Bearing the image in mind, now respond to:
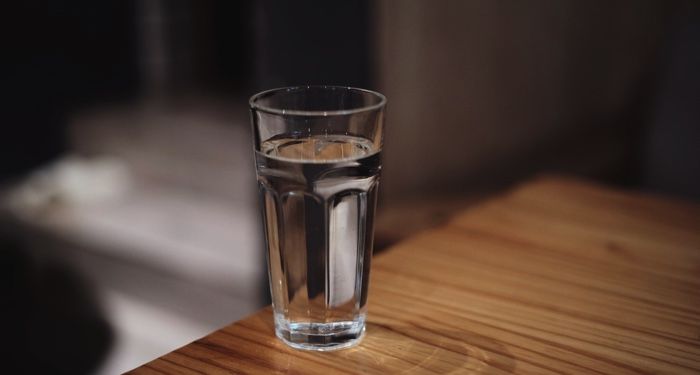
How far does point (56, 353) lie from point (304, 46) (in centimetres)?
100

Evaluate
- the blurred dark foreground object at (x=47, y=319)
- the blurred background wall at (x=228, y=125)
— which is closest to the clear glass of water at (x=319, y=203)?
the blurred background wall at (x=228, y=125)

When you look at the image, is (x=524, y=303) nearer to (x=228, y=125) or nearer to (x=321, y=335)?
(x=321, y=335)

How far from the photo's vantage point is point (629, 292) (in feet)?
2.14

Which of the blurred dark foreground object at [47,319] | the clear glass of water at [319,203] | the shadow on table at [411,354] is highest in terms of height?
the clear glass of water at [319,203]

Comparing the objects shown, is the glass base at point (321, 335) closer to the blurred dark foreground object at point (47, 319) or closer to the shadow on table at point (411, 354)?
the shadow on table at point (411, 354)

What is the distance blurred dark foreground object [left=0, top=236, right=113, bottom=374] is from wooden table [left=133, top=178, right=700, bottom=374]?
4.97 ft

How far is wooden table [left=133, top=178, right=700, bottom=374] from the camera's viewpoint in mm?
536

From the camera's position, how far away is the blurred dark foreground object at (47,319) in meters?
2.05

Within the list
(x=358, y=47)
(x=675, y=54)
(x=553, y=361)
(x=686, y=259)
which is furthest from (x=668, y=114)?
(x=553, y=361)

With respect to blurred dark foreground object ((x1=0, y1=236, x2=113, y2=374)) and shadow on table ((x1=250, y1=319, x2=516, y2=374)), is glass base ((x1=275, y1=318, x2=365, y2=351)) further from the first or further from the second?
blurred dark foreground object ((x1=0, y1=236, x2=113, y2=374))

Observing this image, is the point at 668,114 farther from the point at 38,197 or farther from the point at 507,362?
the point at 38,197

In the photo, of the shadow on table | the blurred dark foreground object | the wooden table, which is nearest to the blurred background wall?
the blurred dark foreground object

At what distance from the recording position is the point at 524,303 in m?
0.63

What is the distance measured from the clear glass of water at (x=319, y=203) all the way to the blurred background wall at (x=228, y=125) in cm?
120
